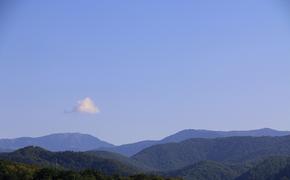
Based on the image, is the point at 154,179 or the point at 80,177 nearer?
the point at 80,177

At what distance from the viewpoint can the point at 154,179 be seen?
102 m

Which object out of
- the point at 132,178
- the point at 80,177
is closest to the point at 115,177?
the point at 132,178

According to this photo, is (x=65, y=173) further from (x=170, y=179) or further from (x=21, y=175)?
(x=170, y=179)

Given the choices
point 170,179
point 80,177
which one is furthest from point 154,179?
point 80,177

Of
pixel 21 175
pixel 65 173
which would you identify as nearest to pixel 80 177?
pixel 65 173

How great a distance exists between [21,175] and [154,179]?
886 inches

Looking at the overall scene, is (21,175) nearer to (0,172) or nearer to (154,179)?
(0,172)

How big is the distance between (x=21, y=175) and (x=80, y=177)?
450 inches

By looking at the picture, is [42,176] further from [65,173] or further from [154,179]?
[154,179]

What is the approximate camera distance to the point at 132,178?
10356 centimetres

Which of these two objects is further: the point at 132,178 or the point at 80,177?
the point at 132,178

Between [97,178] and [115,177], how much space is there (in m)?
5.77

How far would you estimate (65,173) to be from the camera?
97062 millimetres

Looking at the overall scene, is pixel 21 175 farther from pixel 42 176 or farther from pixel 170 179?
pixel 170 179
